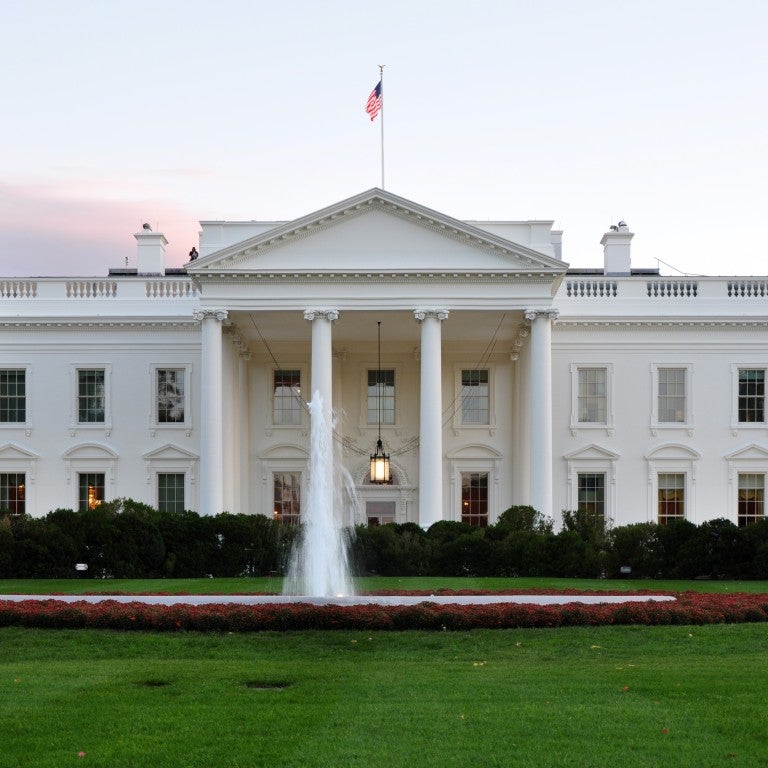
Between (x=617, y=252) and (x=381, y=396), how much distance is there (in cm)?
1118

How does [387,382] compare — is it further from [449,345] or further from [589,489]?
[589,489]

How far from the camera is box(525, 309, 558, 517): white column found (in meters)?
35.1

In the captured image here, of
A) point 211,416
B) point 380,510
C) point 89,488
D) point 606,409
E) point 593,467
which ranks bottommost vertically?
point 380,510

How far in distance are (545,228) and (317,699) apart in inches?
1063

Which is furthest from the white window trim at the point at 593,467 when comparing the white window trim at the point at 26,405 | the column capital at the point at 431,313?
the white window trim at the point at 26,405

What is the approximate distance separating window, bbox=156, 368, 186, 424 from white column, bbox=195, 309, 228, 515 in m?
5.47

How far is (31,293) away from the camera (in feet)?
136

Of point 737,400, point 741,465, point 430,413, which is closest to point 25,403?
point 430,413

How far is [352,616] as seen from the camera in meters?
17.4

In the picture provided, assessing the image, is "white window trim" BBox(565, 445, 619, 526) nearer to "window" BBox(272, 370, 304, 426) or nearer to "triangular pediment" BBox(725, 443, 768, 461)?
"triangular pediment" BBox(725, 443, 768, 461)

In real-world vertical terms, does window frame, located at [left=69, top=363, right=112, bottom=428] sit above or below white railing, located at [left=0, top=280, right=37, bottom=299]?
below

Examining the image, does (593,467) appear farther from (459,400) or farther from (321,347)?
(321,347)

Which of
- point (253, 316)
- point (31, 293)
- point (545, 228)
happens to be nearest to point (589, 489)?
point (545, 228)

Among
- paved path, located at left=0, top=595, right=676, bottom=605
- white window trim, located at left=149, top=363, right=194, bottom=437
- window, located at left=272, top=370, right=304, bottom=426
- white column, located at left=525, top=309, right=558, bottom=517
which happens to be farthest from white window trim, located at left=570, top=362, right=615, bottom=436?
paved path, located at left=0, top=595, right=676, bottom=605
